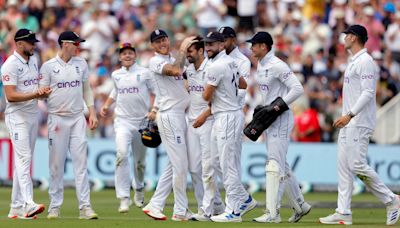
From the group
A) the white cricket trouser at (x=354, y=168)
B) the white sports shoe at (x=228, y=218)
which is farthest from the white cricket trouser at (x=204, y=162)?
the white cricket trouser at (x=354, y=168)

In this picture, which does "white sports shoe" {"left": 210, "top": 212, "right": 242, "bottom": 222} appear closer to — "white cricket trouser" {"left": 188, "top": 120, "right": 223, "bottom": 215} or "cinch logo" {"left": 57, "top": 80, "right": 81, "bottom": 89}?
"white cricket trouser" {"left": 188, "top": 120, "right": 223, "bottom": 215}

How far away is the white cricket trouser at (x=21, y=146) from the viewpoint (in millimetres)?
16875

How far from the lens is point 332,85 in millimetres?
26672

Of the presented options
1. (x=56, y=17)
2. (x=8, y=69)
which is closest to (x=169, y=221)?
(x=8, y=69)

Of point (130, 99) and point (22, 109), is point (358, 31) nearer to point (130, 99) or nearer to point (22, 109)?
point (22, 109)

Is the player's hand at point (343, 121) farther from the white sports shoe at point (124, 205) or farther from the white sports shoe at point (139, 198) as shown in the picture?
the white sports shoe at point (139, 198)

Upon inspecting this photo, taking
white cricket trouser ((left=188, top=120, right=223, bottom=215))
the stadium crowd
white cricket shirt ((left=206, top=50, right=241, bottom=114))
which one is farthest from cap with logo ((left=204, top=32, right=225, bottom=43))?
the stadium crowd

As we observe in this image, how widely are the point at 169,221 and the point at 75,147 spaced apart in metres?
1.76

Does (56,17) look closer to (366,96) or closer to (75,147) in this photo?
(75,147)

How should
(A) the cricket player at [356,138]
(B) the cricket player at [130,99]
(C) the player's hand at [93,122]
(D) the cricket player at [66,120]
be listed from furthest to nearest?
(B) the cricket player at [130,99] < (C) the player's hand at [93,122] < (D) the cricket player at [66,120] < (A) the cricket player at [356,138]

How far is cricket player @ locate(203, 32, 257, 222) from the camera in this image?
53.4ft

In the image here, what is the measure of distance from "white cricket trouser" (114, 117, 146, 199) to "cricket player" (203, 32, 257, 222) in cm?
310

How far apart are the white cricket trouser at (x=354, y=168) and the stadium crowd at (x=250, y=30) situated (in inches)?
370

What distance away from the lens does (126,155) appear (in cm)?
1950
